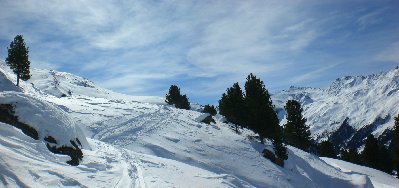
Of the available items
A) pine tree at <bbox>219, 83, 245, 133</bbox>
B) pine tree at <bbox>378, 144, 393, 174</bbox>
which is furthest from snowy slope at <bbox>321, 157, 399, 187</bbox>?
pine tree at <bbox>378, 144, 393, 174</bbox>

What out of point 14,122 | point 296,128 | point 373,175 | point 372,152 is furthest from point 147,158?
point 372,152

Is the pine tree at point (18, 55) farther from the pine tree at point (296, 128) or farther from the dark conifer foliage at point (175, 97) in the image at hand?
the pine tree at point (296, 128)

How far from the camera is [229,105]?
2408 inches

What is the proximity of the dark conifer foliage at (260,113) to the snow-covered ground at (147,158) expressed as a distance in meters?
1.92

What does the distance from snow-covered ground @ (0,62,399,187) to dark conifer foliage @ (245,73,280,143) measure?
75.8 inches

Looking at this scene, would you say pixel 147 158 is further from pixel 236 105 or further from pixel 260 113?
pixel 236 105

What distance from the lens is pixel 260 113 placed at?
4994cm

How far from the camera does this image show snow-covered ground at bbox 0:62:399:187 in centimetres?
2020

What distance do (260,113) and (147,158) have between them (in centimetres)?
2275

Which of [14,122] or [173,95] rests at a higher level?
[173,95]

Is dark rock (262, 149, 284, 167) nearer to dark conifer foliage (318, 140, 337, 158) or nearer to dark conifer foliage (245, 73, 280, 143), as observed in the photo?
dark conifer foliage (245, 73, 280, 143)

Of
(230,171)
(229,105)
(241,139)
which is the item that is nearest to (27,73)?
(229,105)

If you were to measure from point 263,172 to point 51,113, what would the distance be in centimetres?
2224

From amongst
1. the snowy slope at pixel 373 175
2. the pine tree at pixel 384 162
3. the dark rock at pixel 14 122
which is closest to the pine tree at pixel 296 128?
the snowy slope at pixel 373 175
